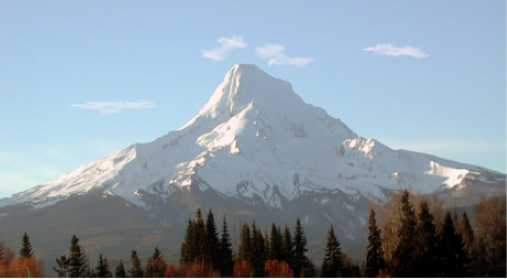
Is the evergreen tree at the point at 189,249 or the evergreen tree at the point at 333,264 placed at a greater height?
the evergreen tree at the point at 189,249

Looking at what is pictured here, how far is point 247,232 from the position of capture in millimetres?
125375

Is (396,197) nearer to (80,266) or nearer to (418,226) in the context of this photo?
(418,226)

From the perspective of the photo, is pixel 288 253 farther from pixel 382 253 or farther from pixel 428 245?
pixel 428 245

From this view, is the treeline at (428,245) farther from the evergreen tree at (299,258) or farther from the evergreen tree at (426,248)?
the evergreen tree at (299,258)

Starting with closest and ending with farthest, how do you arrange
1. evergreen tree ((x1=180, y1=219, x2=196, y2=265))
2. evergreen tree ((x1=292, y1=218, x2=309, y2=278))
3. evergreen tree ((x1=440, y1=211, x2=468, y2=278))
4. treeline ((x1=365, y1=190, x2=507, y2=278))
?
treeline ((x1=365, y1=190, x2=507, y2=278)), evergreen tree ((x1=440, y1=211, x2=468, y2=278)), evergreen tree ((x1=292, y1=218, x2=309, y2=278)), evergreen tree ((x1=180, y1=219, x2=196, y2=265))

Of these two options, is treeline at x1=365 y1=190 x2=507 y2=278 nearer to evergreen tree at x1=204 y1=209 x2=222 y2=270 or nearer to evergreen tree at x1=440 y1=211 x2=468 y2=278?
evergreen tree at x1=440 y1=211 x2=468 y2=278

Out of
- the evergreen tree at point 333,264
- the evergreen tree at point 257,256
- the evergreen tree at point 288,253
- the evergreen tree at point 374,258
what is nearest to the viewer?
the evergreen tree at point 374,258

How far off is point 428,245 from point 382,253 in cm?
1664

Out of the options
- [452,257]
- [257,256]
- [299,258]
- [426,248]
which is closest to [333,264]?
[299,258]

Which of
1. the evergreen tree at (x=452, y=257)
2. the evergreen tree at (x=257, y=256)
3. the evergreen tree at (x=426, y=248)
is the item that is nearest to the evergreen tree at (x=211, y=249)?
the evergreen tree at (x=257, y=256)

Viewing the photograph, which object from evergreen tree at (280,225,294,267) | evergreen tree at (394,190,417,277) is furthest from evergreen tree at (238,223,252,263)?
evergreen tree at (394,190,417,277)

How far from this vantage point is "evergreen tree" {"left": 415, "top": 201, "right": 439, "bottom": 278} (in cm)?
8544

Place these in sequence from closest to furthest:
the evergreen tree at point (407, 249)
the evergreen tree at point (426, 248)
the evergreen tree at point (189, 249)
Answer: the evergreen tree at point (426, 248) → the evergreen tree at point (407, 249) → the evergreen tree at point (189, 249)

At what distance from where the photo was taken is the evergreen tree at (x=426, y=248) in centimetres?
8544
